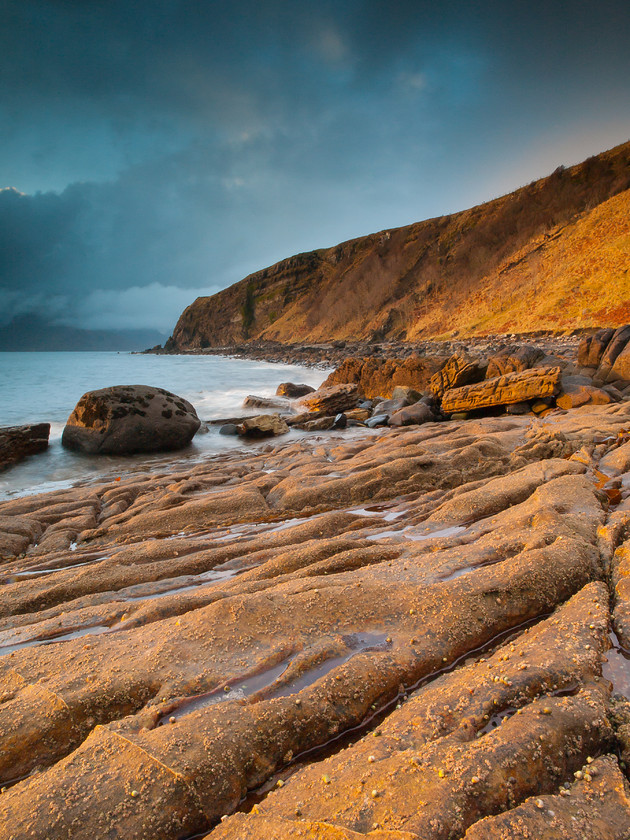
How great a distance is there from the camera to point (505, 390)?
10.7 metres

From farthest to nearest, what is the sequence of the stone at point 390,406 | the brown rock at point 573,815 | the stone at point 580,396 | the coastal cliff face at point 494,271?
the coastal cliff face at point 494,271, the stone at point 390,406, the stone at point 580,396, the brown rock at point 573,815

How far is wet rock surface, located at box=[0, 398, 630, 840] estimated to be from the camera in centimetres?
145

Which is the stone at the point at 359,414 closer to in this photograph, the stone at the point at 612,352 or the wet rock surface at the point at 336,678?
the stone at the point at 612,352

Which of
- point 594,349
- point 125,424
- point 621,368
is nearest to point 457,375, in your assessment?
point 594,349

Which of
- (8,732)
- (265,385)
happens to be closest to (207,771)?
(8,732)

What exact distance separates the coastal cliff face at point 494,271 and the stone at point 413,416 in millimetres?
19467

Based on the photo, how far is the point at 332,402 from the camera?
48.0 feet

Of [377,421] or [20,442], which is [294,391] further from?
[20,442]

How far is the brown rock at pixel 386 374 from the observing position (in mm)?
14898

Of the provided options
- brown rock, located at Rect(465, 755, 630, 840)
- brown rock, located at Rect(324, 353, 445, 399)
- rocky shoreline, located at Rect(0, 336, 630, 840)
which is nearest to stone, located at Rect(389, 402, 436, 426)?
brown rock, located at Rect(324, 353, 445, 399)

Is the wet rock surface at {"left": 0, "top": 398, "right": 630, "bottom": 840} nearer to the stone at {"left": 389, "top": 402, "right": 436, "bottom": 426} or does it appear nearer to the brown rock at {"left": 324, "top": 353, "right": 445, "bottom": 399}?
the stone at {"left": 389, "top": 402, "right": 436, "bottom": 426}

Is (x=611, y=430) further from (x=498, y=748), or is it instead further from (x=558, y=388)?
(x=498, y=748)

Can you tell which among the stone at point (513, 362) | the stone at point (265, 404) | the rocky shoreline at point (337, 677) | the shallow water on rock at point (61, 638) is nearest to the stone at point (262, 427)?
the stone at point (265, 404)

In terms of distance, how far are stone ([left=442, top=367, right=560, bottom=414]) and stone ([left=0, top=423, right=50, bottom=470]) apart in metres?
10.6
